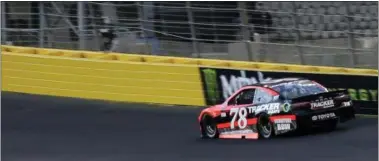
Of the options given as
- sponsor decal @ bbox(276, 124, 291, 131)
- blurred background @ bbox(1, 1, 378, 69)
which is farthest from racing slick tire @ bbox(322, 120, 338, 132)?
blurred background @ bbox(1, 1, 378, 69)

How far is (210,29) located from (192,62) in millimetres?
1009

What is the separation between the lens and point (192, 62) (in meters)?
20.7

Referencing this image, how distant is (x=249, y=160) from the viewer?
11.8 meters

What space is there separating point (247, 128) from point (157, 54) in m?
6.77

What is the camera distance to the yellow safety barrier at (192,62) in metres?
18.6

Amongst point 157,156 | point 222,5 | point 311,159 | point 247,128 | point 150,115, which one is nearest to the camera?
point 311,159

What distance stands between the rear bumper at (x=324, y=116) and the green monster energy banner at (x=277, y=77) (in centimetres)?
258

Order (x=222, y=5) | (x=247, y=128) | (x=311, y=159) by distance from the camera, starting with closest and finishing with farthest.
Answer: (x=311, y=159) → (x=247, y=128) → (x=222, y=5)

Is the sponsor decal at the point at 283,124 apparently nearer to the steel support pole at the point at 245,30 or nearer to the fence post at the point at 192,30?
the steel support pole at the point at 245,30

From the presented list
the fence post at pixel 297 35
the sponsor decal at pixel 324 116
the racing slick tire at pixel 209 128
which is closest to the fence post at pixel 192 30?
the fence post at pixel 297 35

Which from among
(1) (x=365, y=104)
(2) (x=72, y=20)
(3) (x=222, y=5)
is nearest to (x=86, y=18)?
(2) (x=72, y=20)

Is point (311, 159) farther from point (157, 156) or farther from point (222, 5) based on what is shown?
point (222, 5)

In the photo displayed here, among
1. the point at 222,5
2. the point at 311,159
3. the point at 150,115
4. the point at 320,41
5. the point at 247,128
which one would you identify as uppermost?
the point at 222,5

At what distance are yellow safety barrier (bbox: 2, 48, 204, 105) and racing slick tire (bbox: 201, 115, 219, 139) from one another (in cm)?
416
